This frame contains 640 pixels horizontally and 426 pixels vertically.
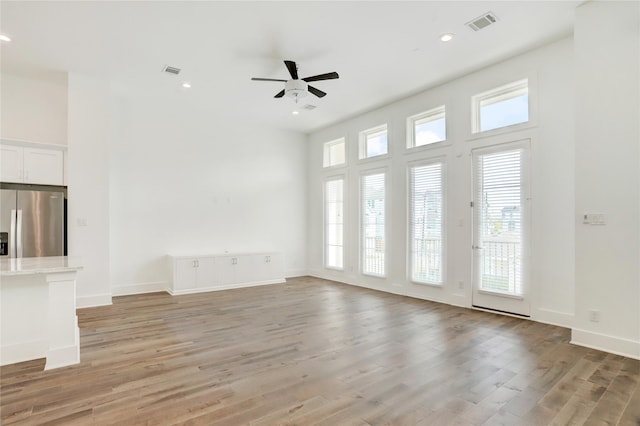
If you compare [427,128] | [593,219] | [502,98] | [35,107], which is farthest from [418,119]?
[35,107]

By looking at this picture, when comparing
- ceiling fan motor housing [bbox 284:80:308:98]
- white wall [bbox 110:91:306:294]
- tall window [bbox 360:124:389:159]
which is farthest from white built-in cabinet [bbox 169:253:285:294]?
ceiling fan motor housing [bbox 284:80:308:98]

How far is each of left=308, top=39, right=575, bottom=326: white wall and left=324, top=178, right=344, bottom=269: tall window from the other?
10.0 inches

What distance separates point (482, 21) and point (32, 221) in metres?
6.59

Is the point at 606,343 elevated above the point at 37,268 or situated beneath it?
situated beneath

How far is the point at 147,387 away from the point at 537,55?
5.84 m

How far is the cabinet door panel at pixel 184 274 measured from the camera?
6179mm

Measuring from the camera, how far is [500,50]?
4449 mm

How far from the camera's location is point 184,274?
20.5ft

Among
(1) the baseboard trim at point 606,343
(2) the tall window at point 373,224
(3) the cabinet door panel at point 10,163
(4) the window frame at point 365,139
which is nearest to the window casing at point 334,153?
(4) the window frame at point 365,139

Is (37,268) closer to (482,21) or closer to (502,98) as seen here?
(482,21)

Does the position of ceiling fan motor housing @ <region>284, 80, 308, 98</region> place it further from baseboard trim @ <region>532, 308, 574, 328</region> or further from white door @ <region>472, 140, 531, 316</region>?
baseboard trim @ <region>532, 308, 574, 328</region>

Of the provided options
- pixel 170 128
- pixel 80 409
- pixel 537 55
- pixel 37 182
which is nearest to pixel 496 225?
pixel 537 55

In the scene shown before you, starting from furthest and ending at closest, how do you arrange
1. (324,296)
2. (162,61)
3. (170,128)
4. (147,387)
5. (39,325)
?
(170,128) < (324,296) < (162,61) < (39,325) < (147,387)

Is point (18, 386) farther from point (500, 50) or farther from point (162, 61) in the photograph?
point (500, 50)
